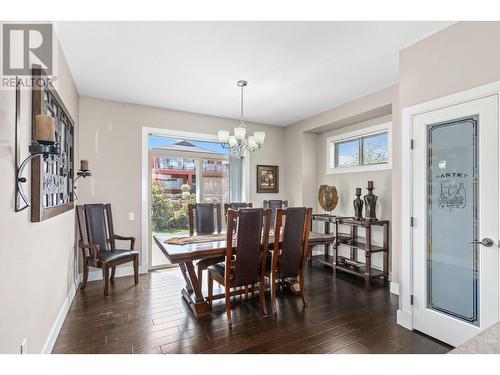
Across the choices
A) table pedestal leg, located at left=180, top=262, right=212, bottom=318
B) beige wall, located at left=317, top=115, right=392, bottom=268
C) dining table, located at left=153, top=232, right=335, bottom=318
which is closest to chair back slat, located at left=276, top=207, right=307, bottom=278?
dining table, located at left=153, top=232, right=335, bottom=318

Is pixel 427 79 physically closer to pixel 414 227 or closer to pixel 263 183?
pixel 414 227

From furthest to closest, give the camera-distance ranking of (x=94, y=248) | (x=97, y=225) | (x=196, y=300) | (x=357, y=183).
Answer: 1. (x=357, y=183)
2. (x=97, y=225)
3. (x=94, y=248)
4. (x=196, y=300)

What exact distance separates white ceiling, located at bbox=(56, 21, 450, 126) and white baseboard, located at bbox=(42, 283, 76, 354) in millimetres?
2584

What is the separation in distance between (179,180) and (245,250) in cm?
267

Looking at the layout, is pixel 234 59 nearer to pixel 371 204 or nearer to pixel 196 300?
pixel 196 300

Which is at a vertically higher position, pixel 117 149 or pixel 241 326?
pixel 117 149

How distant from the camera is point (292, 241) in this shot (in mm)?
2877

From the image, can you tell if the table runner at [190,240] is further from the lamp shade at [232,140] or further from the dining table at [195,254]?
the lamp shade at [232,140]

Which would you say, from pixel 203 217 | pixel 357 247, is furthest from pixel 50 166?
pixel 357 247

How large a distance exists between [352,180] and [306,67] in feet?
7.72

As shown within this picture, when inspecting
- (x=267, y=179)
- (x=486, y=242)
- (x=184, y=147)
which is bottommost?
(x=486, y=242)

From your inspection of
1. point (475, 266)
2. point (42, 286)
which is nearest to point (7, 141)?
point (42, 286)

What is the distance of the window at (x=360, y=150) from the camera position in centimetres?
417

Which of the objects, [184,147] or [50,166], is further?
[184,147]
